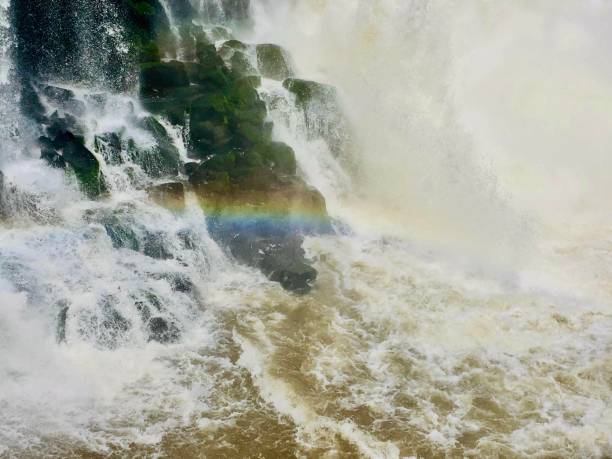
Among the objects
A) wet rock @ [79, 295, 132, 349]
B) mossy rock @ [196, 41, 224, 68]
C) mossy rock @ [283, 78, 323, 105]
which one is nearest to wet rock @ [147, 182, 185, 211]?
wet rock @ [79, 295, 132, 349]

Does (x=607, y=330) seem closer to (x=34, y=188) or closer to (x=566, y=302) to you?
(x=566, y=302)

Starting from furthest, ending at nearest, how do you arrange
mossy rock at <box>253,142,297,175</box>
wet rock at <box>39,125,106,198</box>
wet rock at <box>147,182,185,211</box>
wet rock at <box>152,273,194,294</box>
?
mossy rock at <box>253,142,297,175</box>, wet rock at <box>147,182,185,211</box>, wet rock at <box>39,125,106,198</box>, wet rock at <box>152,273,194,294</box>

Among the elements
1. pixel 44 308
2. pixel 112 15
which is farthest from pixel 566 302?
pixel 112 15

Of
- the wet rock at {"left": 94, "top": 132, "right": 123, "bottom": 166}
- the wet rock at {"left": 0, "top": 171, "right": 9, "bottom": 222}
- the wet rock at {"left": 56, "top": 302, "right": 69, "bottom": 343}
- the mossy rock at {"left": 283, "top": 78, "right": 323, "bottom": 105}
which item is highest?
the mossy rock at {"left": 283, "top": 78, "right": 323, "bottom": 105}

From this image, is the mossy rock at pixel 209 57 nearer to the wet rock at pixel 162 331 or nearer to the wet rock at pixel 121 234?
the wet rock at pixel 121 234

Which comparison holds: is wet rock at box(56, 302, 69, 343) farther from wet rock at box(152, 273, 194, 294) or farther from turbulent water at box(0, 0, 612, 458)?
wet rock at box(152, 273, 194, 294)

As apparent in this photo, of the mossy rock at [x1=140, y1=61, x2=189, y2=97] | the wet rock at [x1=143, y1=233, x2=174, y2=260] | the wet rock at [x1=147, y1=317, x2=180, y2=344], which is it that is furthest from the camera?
the mossy rock at [x1=140, y1=61, x2=189, y2=97]

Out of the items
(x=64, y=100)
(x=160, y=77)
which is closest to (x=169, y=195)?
(x=64, y=100)
